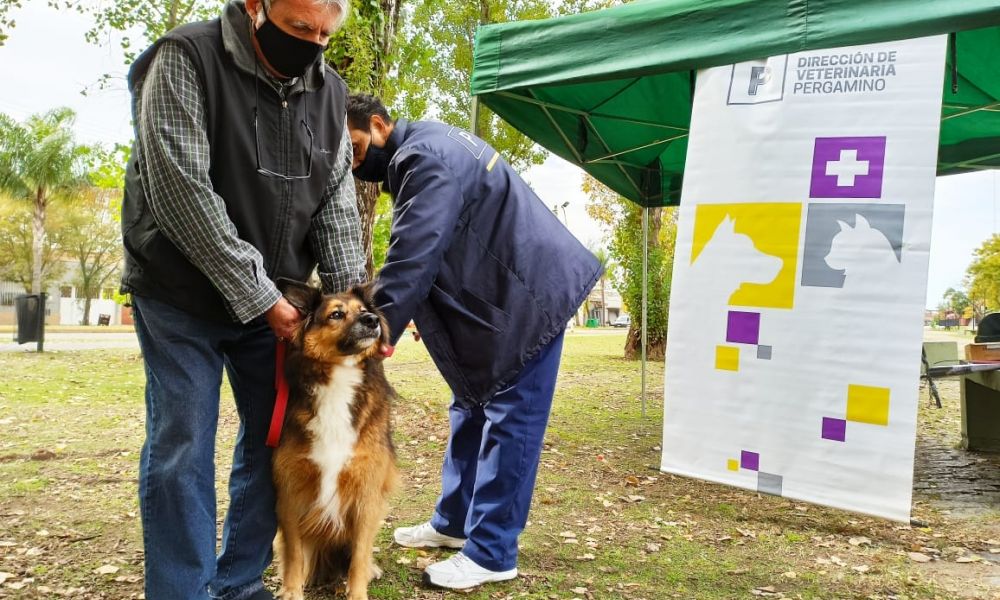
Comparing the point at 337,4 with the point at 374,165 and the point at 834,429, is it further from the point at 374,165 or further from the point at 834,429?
the point at 834,429

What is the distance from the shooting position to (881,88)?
3.33 meters

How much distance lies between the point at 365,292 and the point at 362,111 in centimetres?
83

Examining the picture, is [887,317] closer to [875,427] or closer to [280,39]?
[875,427]

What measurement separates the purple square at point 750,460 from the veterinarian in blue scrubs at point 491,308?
1288 millimetres

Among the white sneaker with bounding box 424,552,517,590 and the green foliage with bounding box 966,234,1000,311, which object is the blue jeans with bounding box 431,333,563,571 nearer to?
the white sneaker with bounding box 424,552,517,590

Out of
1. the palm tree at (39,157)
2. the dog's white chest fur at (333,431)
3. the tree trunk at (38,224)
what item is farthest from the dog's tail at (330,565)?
the tree trunk at (38,224)

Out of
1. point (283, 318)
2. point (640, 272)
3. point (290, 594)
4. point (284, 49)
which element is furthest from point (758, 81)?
point (640, 272)

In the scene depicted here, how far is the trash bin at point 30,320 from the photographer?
13.5 m

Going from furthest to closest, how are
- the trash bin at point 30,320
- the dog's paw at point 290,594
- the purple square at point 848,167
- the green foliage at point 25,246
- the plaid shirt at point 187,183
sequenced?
the green foliage at point 25,246
the trash bin at point 30,320
the purple square at point 848,167
the dog's paw at point 290,594
the plaid shirt at point 187,183

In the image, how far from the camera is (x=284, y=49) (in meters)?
2.07

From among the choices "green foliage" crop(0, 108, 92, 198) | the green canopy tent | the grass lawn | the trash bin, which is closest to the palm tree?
"green foliage" crop(0, 108, 92, 198)

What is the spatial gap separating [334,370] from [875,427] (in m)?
2.56

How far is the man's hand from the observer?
2.15 m

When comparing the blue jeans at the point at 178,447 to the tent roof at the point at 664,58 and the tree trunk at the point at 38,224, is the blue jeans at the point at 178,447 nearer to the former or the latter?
the tent roof at the point at 664,58
